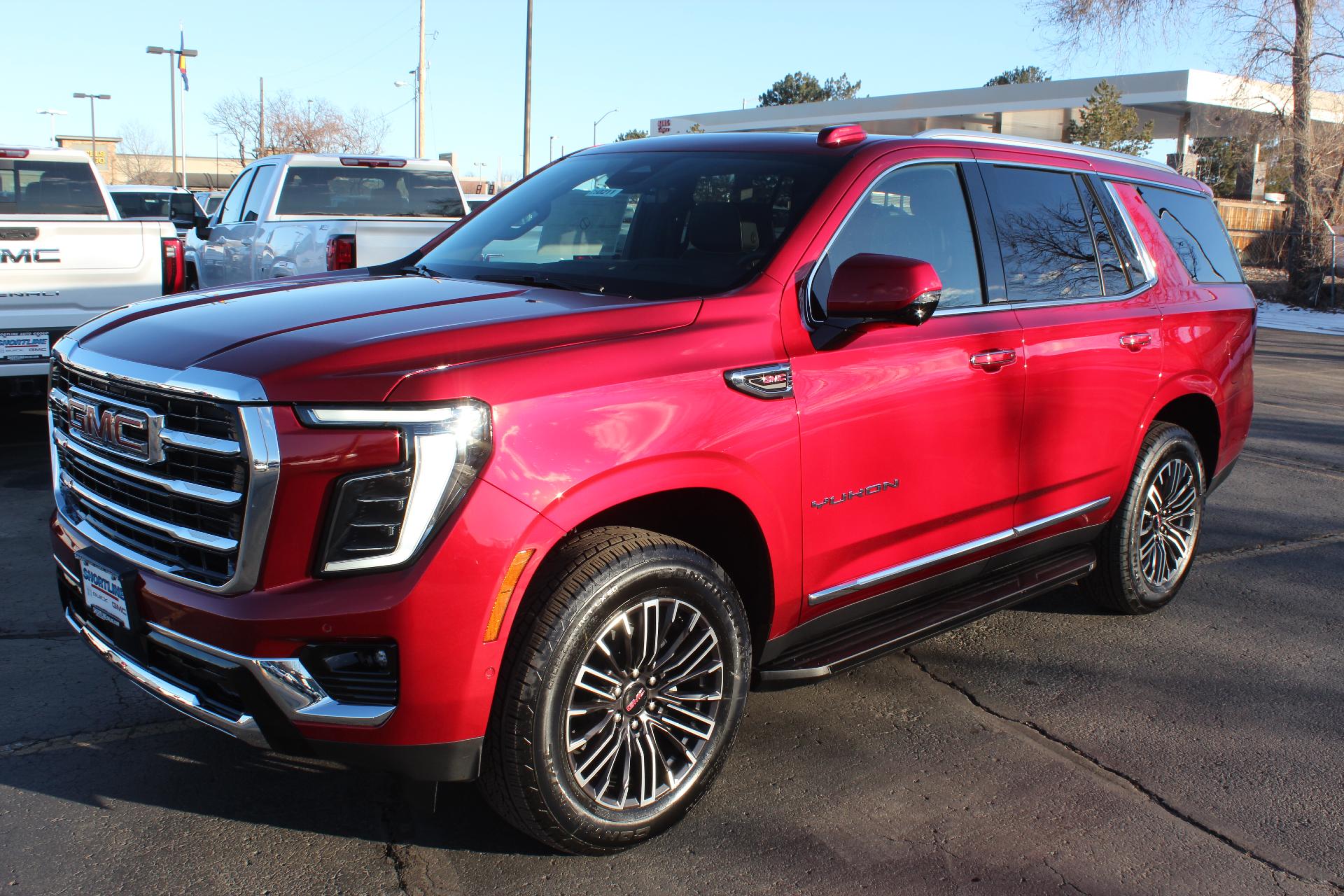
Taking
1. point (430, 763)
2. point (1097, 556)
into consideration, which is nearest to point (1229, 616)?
point (1097, 556)

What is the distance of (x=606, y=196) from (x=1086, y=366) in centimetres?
195

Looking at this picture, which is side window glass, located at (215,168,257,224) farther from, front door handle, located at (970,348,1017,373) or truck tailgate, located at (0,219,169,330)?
front door handle, located at (970,348,1017,373)

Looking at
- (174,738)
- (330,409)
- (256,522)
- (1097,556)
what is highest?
(330,409)

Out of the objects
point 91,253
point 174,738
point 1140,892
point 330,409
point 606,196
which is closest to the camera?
point 330,409

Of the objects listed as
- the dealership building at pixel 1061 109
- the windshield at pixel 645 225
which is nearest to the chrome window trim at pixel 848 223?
the windshield at pixel 645 225

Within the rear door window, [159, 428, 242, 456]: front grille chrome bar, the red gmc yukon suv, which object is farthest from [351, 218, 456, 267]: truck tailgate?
[159, 428, 242, 456]: front grille chrome bar

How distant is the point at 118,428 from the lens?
299cm

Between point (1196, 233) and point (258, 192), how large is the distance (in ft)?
27.7

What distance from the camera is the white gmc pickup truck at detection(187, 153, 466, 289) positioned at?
9234 millimetres

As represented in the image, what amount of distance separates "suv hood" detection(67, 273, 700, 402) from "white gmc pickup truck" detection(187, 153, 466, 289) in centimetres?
529

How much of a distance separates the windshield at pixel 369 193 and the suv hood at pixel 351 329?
24.1 feet

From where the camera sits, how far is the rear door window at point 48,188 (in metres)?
9.56

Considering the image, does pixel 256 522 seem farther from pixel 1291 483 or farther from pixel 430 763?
pixel 1291 483

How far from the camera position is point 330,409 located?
2.65 meters
